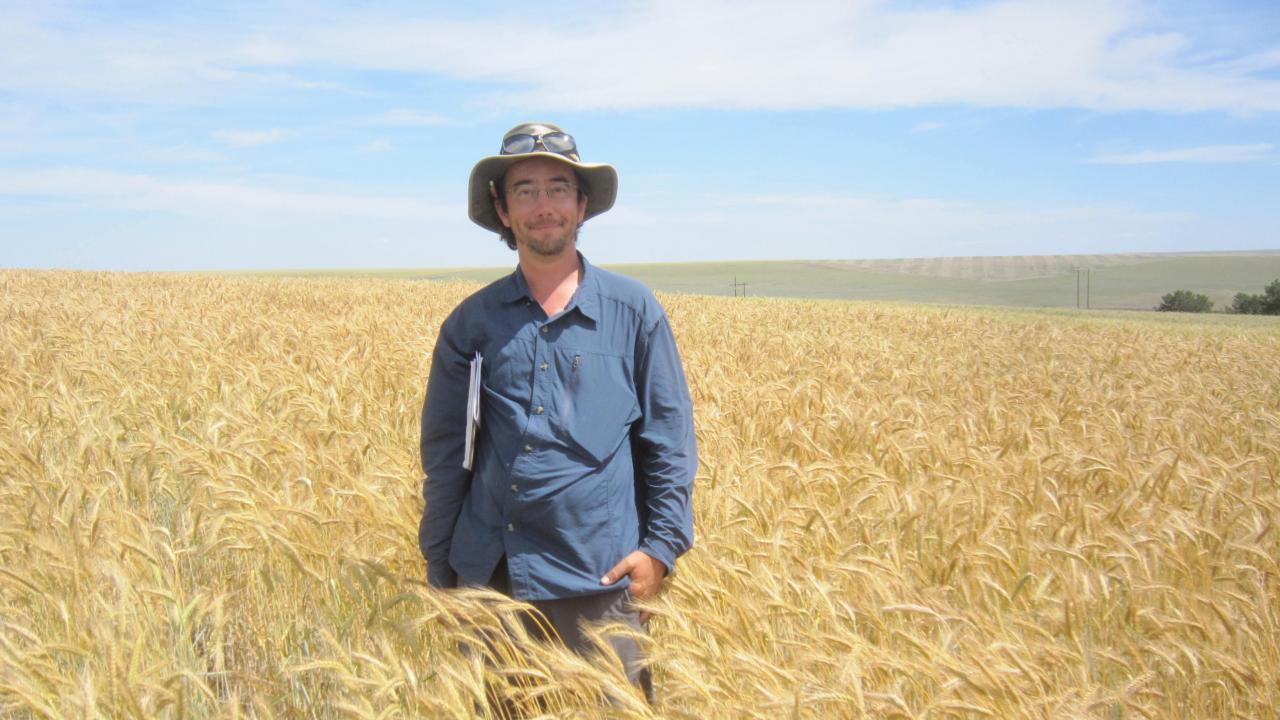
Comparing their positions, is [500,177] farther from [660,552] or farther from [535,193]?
[660,552]

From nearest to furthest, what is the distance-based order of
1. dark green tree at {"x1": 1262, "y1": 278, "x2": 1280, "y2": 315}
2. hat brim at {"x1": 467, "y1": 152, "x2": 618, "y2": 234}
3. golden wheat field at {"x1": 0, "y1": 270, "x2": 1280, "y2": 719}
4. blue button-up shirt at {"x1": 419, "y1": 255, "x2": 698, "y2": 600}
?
golden wheat field at {"x1": 0, "y1": 270, "x2": 1280, "y2": 719}, blue button-up shirt at {"x1": 419, "y1": 255, "x2": 698, "y2": 600}, hat brim at {"x1": 467, "y1": 152, "x2": 618, "y2": 234}, dark green tree at {"x1": 1262, "y1": 278, "x2": 1280, "y2": 315}

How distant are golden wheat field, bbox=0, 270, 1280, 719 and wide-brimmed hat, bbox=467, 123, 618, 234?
1.02 metres

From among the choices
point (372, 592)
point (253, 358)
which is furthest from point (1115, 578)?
point (253, 358)

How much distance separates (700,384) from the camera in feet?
18.8

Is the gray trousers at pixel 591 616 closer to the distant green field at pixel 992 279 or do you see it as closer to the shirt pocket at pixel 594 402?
the shirt pocket at pixel 594 402

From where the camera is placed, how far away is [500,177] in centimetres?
226

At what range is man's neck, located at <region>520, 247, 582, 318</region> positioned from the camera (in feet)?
7.01

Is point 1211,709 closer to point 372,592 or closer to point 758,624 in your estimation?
point 758,624

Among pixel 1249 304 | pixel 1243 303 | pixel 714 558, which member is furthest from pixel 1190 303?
pixel 714 558

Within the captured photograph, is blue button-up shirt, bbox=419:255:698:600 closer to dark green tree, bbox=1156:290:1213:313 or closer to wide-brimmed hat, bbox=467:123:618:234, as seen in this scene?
wide-brimmed hat, bbox=467:123:618:234

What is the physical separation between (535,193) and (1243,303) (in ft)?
176

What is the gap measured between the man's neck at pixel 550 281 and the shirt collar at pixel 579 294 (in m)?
0.02

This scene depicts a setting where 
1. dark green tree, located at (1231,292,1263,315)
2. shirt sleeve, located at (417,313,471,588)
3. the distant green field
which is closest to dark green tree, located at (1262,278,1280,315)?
dark green tree, located at (1231,292,1263,315)

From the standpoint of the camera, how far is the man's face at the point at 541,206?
2080 mm
